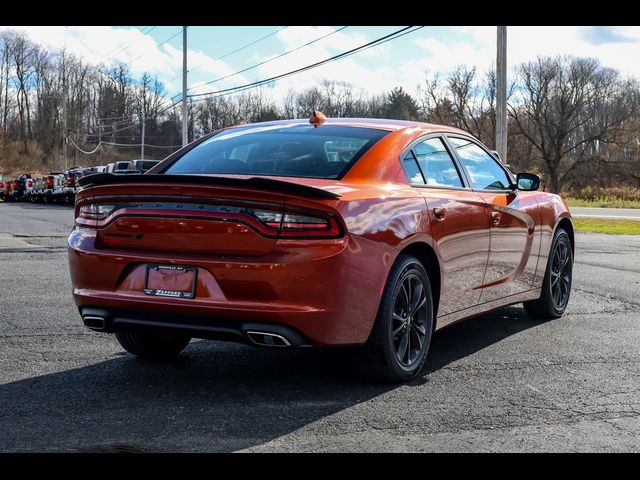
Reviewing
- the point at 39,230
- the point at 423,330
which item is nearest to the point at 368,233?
the point at 423,330

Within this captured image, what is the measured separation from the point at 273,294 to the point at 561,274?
393 centimetres

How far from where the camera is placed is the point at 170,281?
411cm

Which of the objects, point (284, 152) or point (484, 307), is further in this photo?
point (484, 307)

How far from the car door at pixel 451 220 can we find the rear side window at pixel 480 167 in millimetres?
212

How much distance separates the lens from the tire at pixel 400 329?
436cm

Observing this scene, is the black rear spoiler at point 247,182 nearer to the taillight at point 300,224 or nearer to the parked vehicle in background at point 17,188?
the taillight at point 300,224

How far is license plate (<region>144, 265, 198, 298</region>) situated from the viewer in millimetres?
4066

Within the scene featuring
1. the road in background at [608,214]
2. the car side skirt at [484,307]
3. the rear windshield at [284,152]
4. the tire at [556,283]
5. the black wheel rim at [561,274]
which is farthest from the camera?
the road in background at [608,214]

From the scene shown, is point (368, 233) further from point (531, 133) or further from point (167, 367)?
point (531, 133)

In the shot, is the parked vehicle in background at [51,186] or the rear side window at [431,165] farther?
the parked vehicle in background at [51,186]

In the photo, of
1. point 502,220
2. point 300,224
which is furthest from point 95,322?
point 502,220

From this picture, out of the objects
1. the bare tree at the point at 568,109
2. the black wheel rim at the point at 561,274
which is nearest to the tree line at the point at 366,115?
the bare tree at the point at 568,109

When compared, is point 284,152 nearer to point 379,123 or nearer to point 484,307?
point 379,123

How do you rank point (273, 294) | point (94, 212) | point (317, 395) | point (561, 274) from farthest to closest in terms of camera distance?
point (561, 274)
point (94, 212)
point (317, 395)
point (273, 294)
